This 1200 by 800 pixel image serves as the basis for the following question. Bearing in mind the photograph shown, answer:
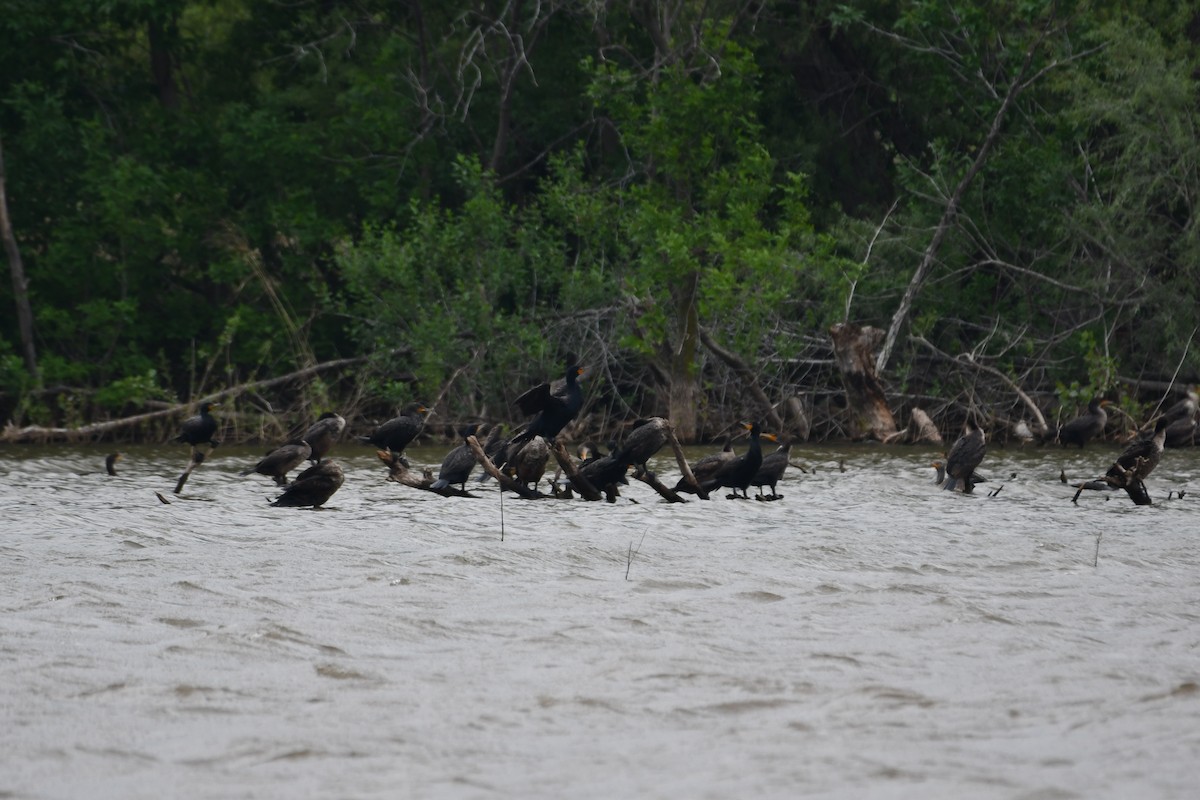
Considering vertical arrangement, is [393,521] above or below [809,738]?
below

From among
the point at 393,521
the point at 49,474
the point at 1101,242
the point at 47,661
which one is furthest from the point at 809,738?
the point at 1101,242

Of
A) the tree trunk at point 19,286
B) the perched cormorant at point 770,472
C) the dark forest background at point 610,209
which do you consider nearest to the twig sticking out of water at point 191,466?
the perched cormorant at point 770,472

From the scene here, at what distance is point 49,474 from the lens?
18422 mm

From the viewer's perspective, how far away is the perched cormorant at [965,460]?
1591cm

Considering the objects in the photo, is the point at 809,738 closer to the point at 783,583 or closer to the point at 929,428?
the point at 783,583

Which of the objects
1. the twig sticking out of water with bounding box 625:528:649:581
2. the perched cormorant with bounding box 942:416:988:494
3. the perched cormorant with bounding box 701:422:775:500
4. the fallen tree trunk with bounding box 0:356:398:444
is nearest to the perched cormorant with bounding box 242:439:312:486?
the perched cormorant with bounding box 701:422:775:500

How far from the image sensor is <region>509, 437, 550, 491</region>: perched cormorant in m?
14.9

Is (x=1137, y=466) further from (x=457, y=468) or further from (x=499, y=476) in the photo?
(x=457, y=468)

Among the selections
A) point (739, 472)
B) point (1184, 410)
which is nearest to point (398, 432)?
point (739, 472)

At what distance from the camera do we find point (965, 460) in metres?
15.9

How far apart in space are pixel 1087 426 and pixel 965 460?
6871 mm

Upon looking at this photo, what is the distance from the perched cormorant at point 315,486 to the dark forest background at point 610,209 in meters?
10.7

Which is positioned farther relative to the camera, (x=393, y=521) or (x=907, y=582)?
(x=393, y=521)

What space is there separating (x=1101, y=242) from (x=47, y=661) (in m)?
21.4
